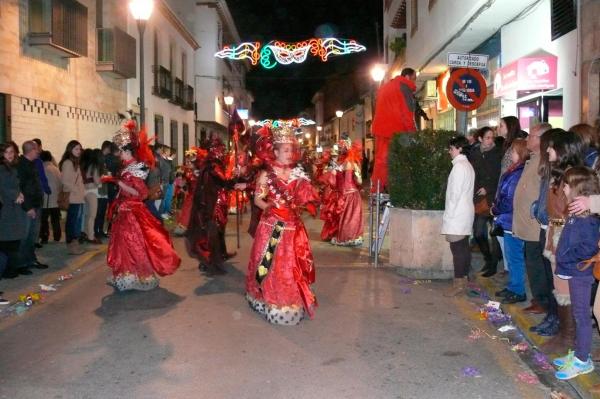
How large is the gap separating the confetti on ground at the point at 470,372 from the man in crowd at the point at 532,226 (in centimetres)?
163

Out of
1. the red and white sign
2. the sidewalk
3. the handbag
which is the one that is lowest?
the sidewalk

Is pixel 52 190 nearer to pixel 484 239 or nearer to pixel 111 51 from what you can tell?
pixel 484 239

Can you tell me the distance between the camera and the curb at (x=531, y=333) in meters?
4.29

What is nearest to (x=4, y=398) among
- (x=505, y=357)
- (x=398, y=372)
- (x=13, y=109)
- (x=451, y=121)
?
(x=398, y=372)

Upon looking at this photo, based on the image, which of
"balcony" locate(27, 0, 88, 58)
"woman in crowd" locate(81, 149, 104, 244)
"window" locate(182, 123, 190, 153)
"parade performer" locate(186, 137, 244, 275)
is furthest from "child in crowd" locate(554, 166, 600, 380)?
"window" locate(182, 123, 190, 153)

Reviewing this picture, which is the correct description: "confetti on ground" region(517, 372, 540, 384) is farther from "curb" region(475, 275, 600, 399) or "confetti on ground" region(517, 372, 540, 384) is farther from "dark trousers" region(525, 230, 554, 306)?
"dark trousers" region(525, 230, 554, 306)

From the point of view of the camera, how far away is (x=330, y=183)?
11.9 metres

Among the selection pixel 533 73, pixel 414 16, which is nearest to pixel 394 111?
pixel 533 73

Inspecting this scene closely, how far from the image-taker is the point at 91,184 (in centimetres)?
1099

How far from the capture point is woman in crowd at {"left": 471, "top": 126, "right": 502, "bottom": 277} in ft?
26.3

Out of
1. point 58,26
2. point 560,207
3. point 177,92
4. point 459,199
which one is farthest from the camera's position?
point 177,92

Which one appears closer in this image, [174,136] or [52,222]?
[52,222]

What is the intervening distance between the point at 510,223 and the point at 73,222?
716 centimetres

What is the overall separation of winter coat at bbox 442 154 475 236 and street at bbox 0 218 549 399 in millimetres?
878
